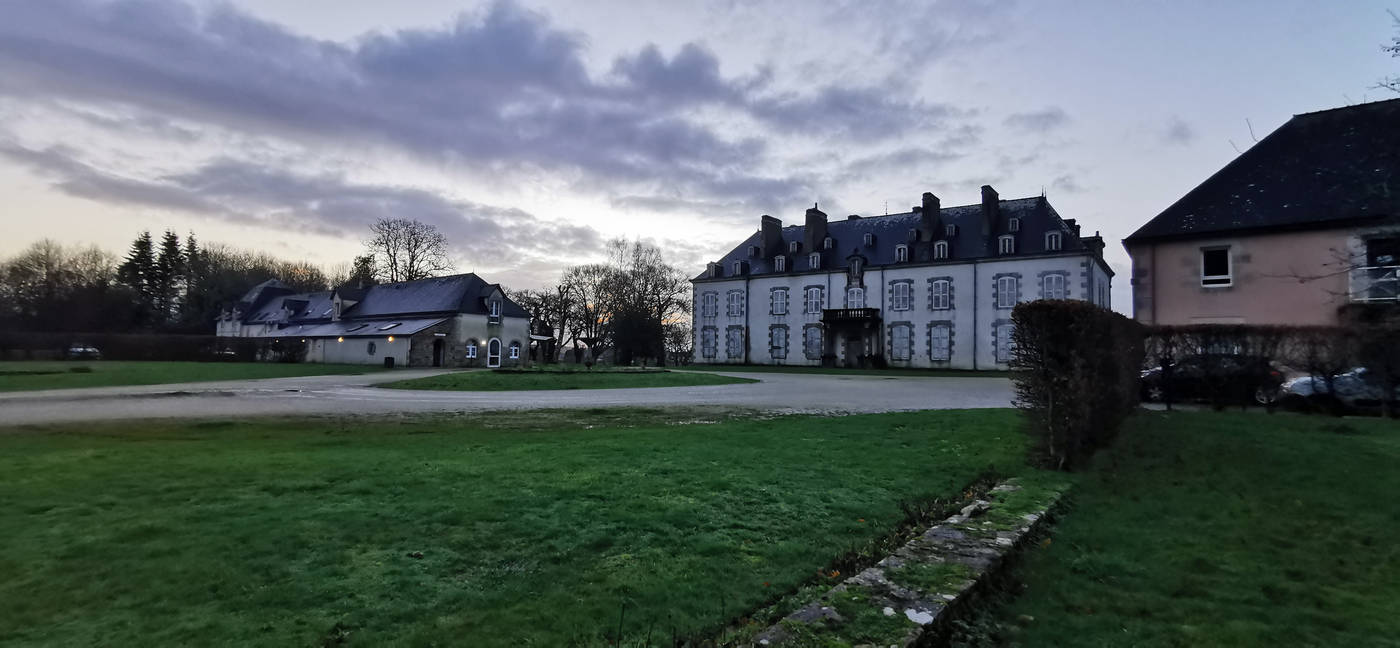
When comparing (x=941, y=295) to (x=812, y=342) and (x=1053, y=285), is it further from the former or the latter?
(x=812, y=342)

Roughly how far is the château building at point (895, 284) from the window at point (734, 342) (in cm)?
10

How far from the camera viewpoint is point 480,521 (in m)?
4.81

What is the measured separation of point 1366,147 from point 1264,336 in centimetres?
1399

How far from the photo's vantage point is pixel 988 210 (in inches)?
1754

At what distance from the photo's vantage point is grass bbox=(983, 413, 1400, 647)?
11.0 feet

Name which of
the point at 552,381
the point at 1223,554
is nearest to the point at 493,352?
the point at 552,381

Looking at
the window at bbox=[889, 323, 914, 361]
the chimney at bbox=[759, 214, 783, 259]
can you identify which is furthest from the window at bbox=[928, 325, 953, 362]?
the chimney at bbox=[759, 214, 783, 259]

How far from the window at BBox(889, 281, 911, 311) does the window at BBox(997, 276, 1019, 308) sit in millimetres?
6014

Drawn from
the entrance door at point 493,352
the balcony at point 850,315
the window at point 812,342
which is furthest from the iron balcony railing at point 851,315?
the entrance door at point 493,352

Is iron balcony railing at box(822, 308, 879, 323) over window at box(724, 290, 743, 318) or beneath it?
beneath

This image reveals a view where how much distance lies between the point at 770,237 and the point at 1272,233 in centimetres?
3628

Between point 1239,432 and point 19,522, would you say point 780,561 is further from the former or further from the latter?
point 1239,432

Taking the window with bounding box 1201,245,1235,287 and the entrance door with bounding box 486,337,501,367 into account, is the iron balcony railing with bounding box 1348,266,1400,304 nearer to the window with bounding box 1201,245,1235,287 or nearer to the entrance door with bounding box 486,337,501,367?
the window with bounding box 1201,245,1235,287

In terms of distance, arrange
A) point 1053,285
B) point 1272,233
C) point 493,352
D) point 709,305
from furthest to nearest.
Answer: point 709,305, point 493,352, point 1053,285, point 1272,233
